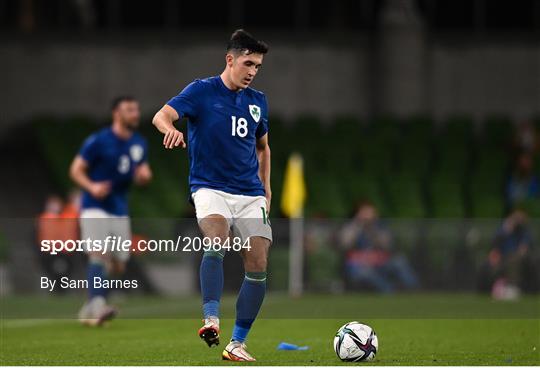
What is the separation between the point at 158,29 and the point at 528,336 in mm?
20058

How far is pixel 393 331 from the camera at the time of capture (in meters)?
13.4

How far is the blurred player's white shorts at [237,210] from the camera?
9.75 m

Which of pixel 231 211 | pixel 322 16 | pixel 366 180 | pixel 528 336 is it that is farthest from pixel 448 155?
pixel 231 211

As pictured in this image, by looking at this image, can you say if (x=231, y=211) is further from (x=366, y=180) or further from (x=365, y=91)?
(x=365, y=91)

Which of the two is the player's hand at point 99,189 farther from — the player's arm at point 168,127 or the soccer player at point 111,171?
the player's arm at point 168,127

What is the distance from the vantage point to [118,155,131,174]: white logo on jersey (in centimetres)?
1464

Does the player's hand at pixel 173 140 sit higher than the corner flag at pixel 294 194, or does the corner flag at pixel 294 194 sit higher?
the corner flag at pixel 294 194

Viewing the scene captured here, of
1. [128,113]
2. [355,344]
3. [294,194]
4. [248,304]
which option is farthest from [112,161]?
[294,194]

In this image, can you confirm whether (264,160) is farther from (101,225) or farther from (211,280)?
(101,225)

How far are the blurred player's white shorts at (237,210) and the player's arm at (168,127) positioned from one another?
2.04ft

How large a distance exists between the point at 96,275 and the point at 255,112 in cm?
458

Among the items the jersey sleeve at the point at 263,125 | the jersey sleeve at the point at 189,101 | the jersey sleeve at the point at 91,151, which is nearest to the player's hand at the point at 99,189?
the jersey sleeve at the point at 91,151

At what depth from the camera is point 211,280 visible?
9516mm

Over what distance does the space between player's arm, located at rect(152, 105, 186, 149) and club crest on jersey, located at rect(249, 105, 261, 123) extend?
0.63 meters
